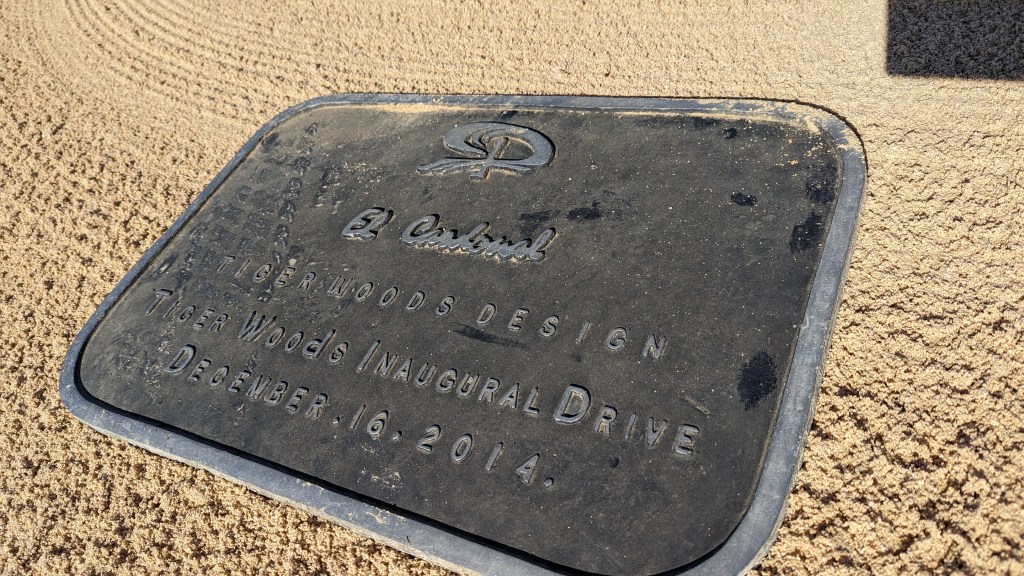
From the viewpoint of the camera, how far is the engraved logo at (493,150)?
2961 millimetres

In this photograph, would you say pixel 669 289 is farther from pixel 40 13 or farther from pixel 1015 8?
pixel 40 13

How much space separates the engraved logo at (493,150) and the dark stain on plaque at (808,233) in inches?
39.9

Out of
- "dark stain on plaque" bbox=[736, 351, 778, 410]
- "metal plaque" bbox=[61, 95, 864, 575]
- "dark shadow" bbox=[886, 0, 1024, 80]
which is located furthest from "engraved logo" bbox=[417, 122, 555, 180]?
"dark shadow" bbox=[886, 0, 1024, 80]

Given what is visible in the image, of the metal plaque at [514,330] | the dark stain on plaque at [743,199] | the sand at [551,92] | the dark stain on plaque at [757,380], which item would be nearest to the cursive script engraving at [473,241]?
the metal plaque at [514,330]

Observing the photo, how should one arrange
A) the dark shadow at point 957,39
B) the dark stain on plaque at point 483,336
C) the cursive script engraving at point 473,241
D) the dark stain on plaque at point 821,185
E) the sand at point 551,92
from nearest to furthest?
the sand at point 551,92
the dark stain on plaque at point 483,336
the dark stain on plaque at point 821,185
the cursive script engraving at point 473,241
the dark shadow at point 957,39

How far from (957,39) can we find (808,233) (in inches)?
56.3

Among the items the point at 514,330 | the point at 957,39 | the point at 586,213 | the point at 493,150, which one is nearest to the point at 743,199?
the point at 586,213

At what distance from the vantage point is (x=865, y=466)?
2012 millimetres

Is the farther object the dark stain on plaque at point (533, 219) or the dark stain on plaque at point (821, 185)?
the dark stain on plaque at point (533, 219)

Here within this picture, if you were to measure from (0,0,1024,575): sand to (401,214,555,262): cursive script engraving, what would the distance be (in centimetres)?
103

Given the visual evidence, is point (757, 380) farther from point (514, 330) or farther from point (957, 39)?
point (957, 39)

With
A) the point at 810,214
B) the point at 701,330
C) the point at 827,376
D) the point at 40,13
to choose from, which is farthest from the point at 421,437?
the point at 40,13

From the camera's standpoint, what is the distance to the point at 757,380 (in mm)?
2107

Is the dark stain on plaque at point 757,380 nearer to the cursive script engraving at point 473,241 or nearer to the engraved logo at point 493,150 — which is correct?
the cursive script engraving at point 473,241
